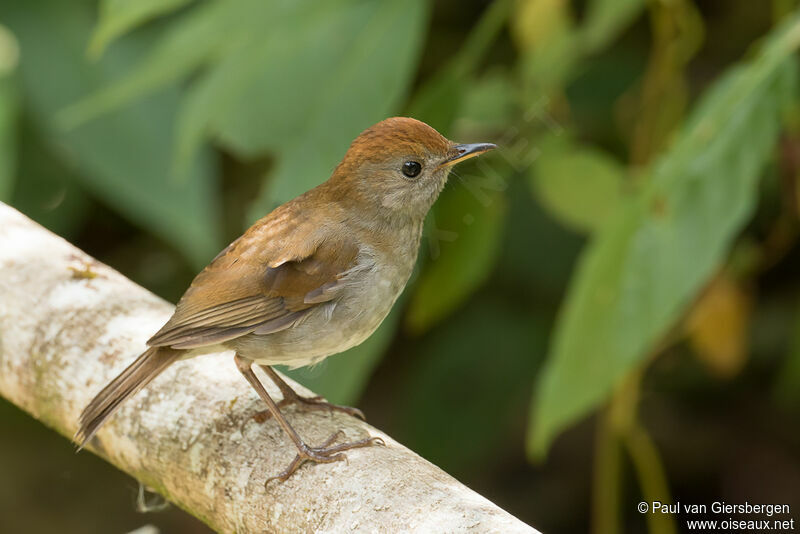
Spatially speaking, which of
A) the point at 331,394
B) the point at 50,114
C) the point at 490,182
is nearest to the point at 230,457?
the point at 331,394

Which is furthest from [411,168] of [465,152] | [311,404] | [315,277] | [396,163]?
[311,404]

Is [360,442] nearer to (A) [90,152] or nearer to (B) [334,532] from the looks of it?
(B) [334,532]

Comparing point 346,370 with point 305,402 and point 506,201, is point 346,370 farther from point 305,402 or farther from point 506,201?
point 506,201

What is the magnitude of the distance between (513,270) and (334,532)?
2.58m

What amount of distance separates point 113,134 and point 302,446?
1904 mm

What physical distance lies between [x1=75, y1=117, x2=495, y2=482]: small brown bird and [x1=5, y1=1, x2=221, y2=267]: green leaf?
103 centimetres

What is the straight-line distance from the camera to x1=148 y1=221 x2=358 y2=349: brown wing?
2.56 m

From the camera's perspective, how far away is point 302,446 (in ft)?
7.88

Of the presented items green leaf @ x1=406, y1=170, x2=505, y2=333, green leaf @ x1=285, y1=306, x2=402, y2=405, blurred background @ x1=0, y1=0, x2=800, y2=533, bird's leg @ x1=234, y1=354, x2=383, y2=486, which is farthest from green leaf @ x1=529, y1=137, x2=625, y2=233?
bird's leg @ x1=234, y1=354, x2=383, y2=486

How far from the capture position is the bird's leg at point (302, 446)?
2.33 metres

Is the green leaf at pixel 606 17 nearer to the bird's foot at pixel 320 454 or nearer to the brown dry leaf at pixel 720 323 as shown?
the brown dry leaf at pixel 720 323

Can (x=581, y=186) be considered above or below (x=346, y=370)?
above

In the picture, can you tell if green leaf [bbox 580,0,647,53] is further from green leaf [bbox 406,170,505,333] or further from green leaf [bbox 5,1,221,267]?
green leaf [bbox 5,1,221,267]

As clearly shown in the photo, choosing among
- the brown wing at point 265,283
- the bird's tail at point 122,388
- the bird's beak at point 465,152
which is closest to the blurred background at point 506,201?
the bird's beak at point 465,152
